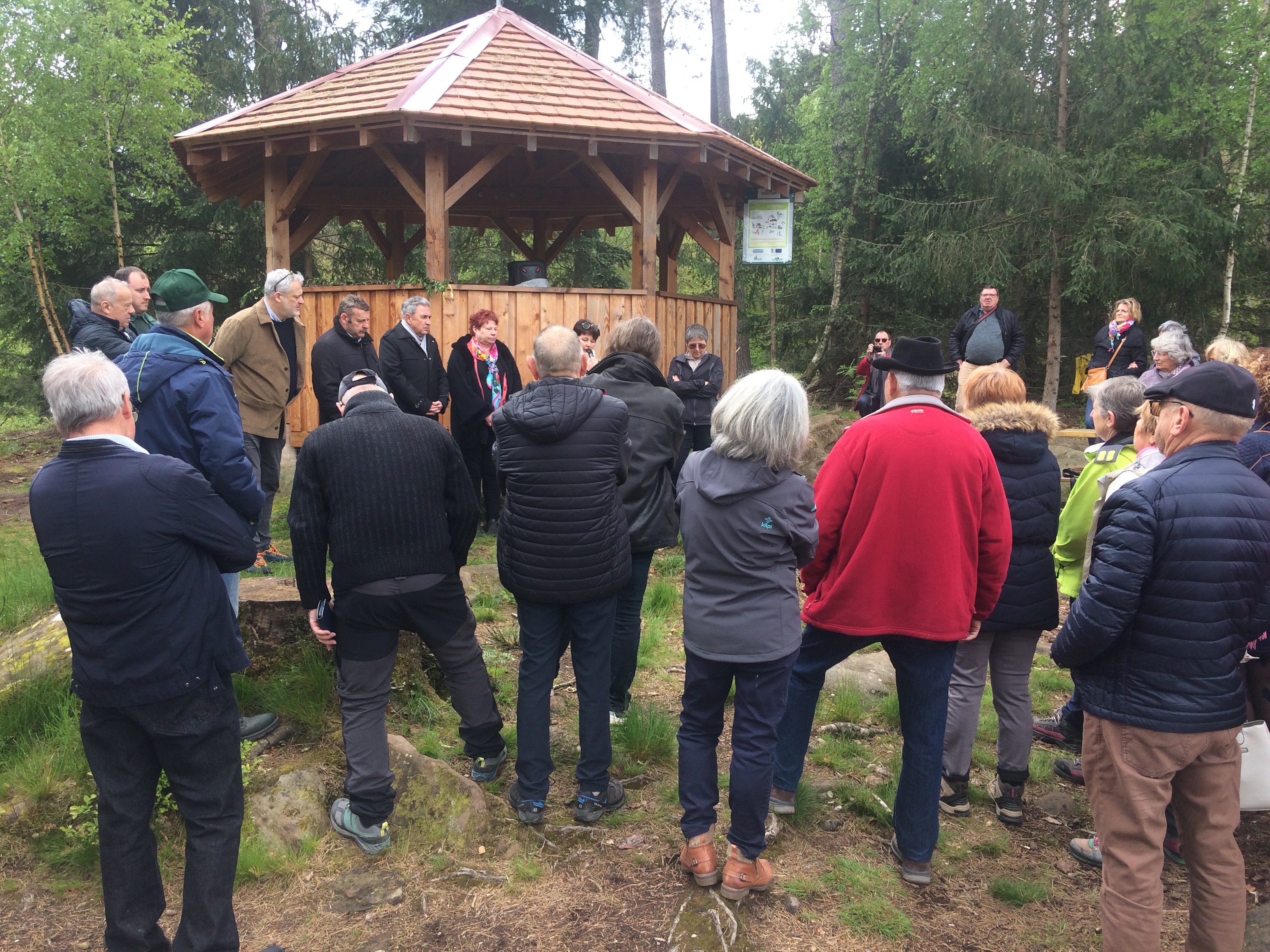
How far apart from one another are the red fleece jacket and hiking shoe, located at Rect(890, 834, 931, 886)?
924 mm

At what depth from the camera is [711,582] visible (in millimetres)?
3117

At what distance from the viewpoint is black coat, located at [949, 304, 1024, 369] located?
34.2 ft

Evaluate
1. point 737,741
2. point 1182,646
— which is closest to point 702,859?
point 737,741

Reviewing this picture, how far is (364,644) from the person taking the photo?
3420 mm

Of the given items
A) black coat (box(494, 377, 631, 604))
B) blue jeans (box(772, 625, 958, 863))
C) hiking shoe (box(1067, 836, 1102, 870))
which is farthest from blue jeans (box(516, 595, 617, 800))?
hiking shoe (box(1067, 836, 1102, 870))

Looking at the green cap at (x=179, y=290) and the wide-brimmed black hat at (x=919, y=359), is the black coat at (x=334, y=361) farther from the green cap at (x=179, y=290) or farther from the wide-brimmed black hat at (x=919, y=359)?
the wide-brimmed black hat at (x=919, y=359)

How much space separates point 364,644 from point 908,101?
1299cm

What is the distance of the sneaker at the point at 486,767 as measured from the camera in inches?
154

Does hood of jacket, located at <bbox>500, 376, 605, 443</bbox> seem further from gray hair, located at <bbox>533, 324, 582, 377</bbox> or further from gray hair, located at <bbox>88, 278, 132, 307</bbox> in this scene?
gray hair, located at <bbox>88, 278, 132, 307</bbox>

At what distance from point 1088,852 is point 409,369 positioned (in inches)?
225

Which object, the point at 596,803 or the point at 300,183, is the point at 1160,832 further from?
the point at 300,183

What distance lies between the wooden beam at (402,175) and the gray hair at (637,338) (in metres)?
4.62

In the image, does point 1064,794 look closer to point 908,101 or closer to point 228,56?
point 908,101

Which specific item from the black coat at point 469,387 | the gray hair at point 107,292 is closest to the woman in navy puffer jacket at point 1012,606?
the black coat at point 469,387
